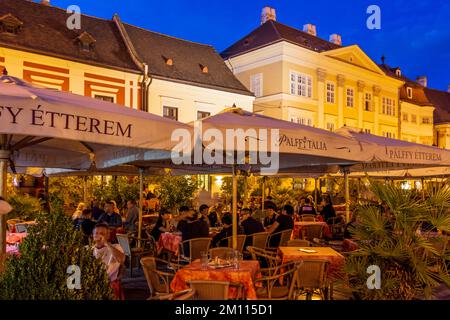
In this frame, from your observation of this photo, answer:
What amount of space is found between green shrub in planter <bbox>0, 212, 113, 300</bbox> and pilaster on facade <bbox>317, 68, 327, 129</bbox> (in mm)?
28887

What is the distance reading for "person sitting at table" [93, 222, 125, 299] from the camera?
17.9ft

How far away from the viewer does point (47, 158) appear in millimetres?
8445

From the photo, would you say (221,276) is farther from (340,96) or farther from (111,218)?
(340,96)

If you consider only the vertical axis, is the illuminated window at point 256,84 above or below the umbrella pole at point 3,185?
above

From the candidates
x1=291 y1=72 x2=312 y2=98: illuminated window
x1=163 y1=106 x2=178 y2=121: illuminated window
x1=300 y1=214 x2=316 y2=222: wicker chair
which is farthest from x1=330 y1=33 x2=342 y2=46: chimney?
x1=300 y1=214 x2=316 y2=222: wicker chair

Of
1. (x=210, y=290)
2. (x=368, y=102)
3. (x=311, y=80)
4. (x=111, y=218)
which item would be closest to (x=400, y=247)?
(x=210, y=290)

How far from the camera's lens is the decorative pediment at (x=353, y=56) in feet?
107

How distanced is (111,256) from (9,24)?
18.2 metres

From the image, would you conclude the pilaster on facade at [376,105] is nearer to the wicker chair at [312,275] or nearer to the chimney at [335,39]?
the chimney at [335,39]

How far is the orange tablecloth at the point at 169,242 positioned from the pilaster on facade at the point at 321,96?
2342 cm

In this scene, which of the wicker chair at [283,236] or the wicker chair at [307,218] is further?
the wicker chair at [307,218]

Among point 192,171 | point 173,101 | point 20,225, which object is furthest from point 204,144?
point 173,101

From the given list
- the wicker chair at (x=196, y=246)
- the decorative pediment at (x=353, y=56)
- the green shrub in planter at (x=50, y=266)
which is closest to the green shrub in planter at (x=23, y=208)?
the wicker chair at (x=196, y=246)
